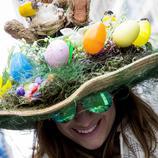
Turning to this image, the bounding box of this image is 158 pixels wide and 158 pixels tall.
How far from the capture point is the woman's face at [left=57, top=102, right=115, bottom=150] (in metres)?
1.25

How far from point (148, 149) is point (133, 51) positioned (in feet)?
1.17

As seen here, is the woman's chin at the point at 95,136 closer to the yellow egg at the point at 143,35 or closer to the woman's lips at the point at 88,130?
the woman's lips at the point at 88,130

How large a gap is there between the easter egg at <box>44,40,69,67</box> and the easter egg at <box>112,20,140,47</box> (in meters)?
0.13

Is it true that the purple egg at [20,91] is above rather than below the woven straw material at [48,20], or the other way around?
below

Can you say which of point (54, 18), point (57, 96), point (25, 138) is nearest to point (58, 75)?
point (57, 96)

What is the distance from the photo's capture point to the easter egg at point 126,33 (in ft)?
3.45

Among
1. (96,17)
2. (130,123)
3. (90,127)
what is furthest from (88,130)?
(96,17)

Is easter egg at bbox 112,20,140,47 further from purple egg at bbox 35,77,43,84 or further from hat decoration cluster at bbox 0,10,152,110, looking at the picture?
purple egg at bbox 35,77,43,84

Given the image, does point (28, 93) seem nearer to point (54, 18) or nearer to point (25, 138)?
point (54, 18)

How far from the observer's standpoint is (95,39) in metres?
1.05

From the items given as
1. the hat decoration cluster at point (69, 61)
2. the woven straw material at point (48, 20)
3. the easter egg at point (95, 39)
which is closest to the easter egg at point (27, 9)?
the woven straw material at point (48, 20)

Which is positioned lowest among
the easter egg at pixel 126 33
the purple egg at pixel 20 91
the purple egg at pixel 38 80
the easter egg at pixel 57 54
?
the purple egg at pixel 20 91

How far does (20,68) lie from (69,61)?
130 millimetres

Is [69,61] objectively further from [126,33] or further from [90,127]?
[90,127]
